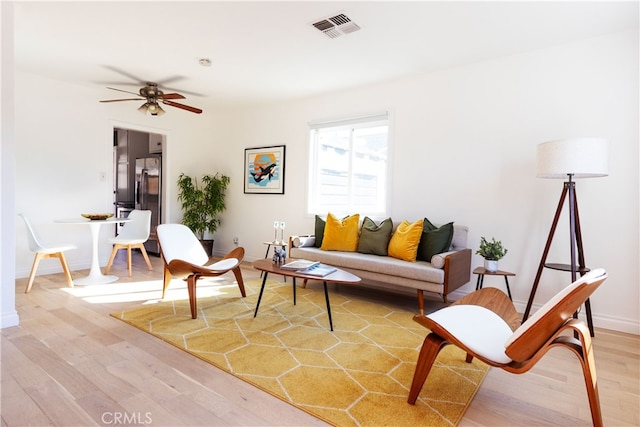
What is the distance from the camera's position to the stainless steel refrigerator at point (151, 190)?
605 centimetres

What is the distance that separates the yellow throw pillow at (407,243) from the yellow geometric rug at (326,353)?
53cm

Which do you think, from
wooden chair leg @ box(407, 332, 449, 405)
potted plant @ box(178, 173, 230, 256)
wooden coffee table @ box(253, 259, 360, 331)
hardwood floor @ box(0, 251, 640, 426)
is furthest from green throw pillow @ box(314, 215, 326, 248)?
wooden chair leg @ box(407, 332, 449, 405)

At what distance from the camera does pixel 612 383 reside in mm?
2070

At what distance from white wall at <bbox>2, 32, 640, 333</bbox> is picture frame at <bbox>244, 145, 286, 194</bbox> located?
125 millimetres

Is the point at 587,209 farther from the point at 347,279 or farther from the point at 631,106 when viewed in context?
the point at 347,279

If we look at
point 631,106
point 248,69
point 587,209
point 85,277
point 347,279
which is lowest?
point 85,277

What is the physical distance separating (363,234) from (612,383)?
7.85 ft

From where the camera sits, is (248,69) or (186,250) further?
(248,69)

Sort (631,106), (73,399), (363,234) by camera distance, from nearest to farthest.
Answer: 1. (73,399)
2. (631,106)
3. (363,234)

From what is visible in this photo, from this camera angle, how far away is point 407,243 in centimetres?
351

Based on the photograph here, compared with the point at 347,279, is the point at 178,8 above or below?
above

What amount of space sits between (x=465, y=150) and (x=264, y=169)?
9.97ft

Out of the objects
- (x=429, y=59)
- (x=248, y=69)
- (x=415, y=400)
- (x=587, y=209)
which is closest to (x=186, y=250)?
(x=248, y=69)

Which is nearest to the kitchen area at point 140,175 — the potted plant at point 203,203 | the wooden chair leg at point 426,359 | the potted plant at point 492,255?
the potted plant at point 203,203
